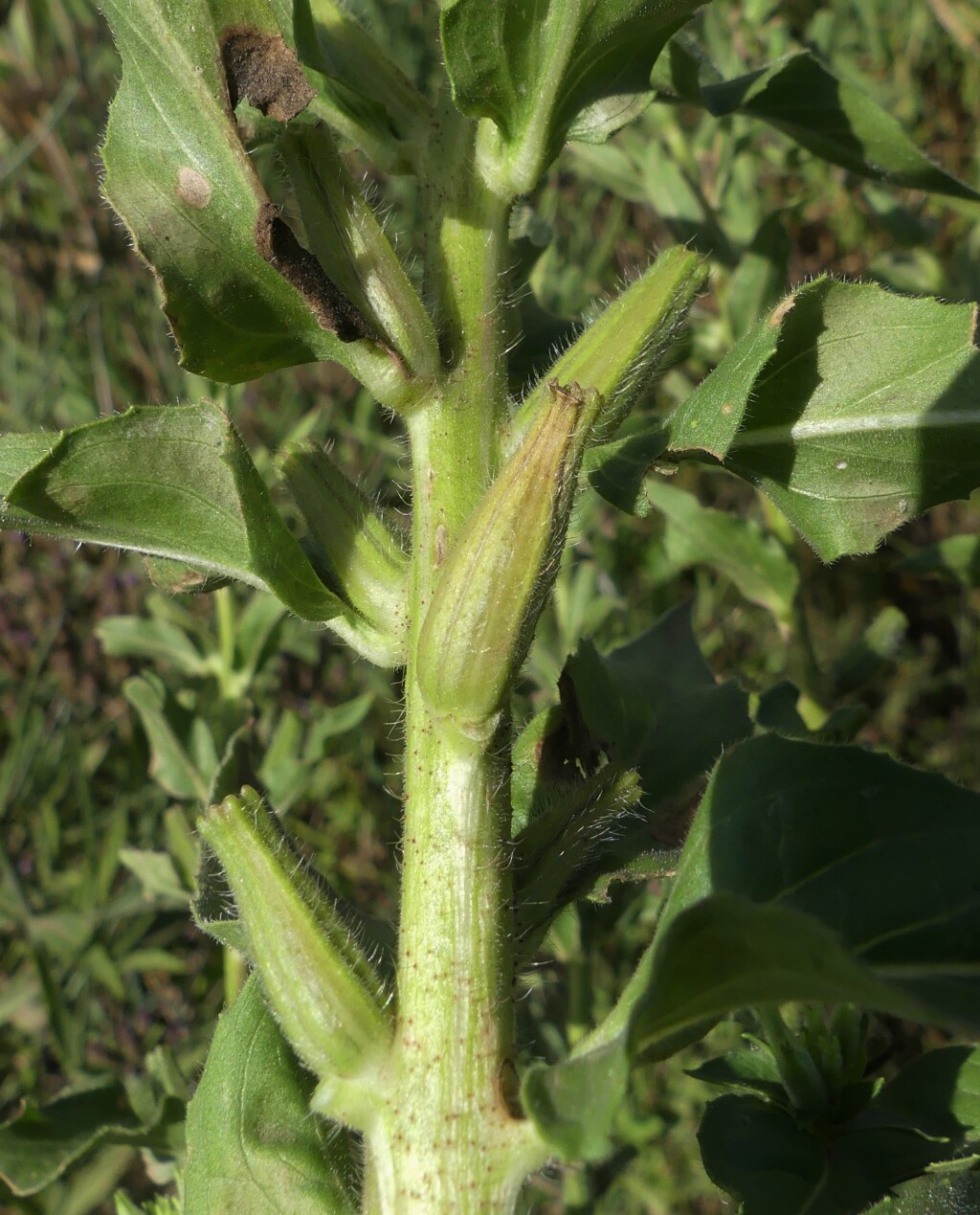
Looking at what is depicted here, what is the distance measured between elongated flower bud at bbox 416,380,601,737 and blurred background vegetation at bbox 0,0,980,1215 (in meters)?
0.67

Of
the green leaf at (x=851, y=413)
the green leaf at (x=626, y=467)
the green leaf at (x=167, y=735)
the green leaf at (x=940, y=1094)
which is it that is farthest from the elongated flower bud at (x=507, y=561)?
the green leaf at (x=167, y=735)

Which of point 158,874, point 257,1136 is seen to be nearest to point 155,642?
point 158,874

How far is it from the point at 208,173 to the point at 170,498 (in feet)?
1.17

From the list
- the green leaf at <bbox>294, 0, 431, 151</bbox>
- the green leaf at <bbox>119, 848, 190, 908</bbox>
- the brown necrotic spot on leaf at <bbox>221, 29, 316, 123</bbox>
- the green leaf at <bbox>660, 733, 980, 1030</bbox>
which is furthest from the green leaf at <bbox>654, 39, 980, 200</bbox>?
the green leaf at <bbox>119, 848, 190, 908</bbox>

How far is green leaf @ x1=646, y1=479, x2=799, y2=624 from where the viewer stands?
2623mm

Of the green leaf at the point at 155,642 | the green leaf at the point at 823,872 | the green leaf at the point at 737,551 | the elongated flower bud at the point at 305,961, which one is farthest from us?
the green leaf at the point at 155,642

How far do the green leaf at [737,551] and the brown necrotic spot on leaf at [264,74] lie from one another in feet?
5.02

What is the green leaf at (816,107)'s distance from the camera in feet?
5.40

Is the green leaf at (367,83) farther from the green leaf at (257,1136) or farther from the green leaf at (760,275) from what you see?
the green leaf at (760,275)

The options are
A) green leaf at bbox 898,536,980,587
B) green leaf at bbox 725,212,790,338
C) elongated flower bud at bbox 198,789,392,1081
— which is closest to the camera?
elongated flower bud at bbox 198,789,392,1081

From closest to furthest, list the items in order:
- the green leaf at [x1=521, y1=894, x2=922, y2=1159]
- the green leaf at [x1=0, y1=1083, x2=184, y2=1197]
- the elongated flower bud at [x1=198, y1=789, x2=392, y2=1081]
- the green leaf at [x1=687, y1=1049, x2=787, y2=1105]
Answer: the green leaf at [x1=521, y1=894, x2=922, y2=1159]
the elongated flower bud at [x1=198, y1=789, x2=392, y2=1081]
the green leaf at [x1=687, y1=1049, x2=787, y2=1105]
the green leaf at [x1=0, y1=1083, x2=184, y2=1197]

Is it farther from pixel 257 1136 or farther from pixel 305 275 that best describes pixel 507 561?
pixel 257 1136

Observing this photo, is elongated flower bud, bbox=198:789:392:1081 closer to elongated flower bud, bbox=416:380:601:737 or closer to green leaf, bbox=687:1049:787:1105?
elongated flower bud, bbox=416:380:601:737

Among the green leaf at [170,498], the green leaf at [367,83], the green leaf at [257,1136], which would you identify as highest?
the green leaf at [367,83]
